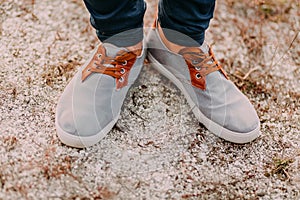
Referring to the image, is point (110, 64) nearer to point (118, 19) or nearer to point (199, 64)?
point (118, 19)

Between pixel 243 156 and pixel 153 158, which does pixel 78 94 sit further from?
pixel 243 156

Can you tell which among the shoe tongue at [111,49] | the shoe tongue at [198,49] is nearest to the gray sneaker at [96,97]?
the shoe tongue at [111,49]

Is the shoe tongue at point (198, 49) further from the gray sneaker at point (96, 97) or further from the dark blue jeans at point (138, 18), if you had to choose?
the gray sneaker at point (96, 97)

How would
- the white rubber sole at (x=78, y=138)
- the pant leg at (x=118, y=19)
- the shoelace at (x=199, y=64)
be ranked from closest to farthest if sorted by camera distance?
the pant leg at (x=118, y=19)
the white rubber sole at (x=78, y=138)
the shoelace at (x=199, y=64)

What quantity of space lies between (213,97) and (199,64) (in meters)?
0.12

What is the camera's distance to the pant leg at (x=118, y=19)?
4.05 ft

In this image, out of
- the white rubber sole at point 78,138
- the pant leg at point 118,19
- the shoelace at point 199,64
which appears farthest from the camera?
the shoelace at point 199,64

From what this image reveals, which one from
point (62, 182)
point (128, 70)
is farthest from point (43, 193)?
point (128, 70)

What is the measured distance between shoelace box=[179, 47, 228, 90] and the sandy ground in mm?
142

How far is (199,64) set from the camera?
57.2 inches

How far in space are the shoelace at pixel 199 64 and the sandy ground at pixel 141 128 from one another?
0.47 feet

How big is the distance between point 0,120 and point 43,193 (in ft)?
1.09

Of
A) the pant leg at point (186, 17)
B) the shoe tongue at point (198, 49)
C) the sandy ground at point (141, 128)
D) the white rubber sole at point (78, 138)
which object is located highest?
the pant leg at point (186, 17)

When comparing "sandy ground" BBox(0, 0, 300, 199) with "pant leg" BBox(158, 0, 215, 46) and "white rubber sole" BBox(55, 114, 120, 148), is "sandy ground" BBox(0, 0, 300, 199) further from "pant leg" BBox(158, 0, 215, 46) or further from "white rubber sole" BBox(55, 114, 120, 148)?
"pant leg" BBox(158, 0, 215, 46)
